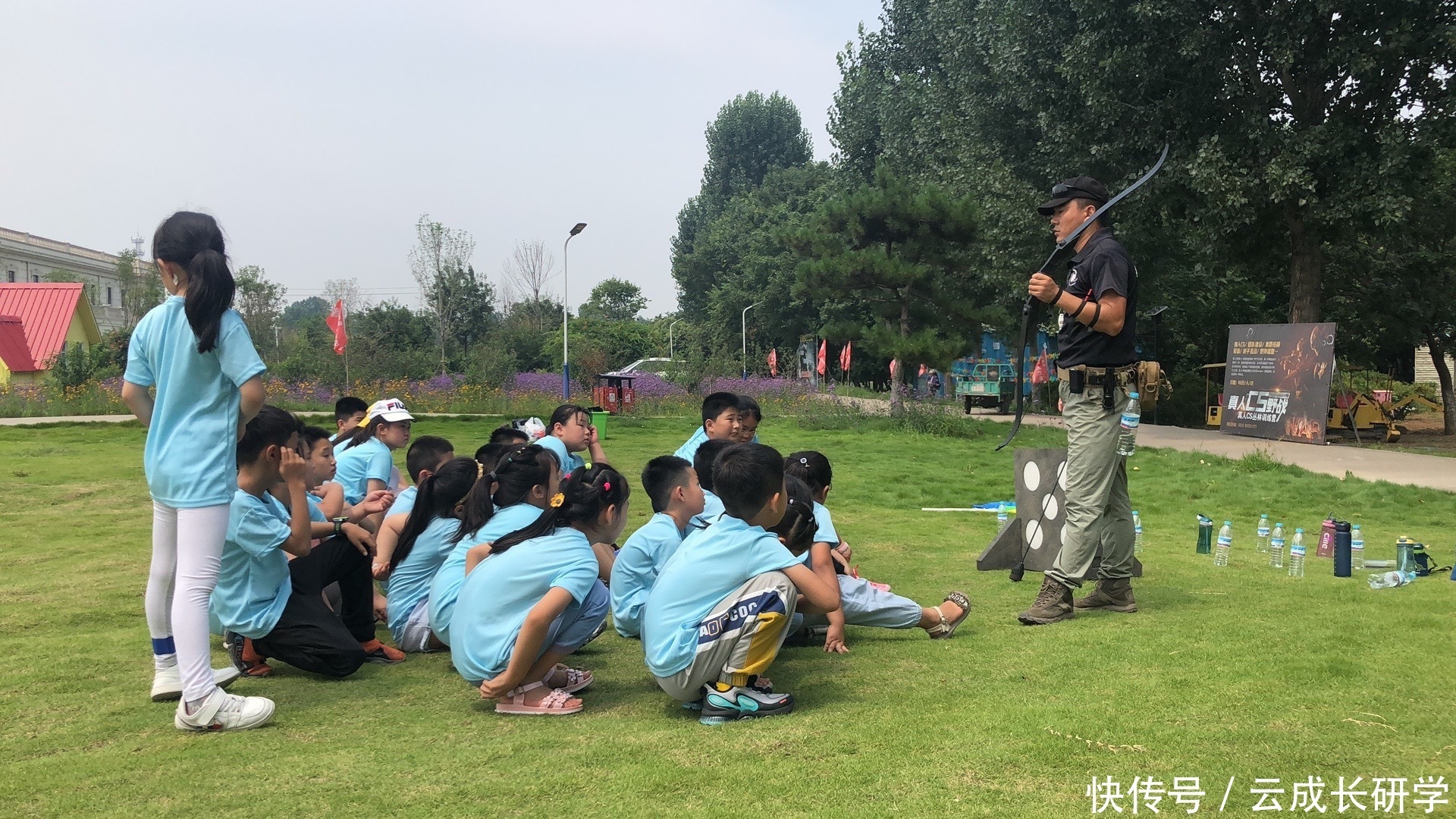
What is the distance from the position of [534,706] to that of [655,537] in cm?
105

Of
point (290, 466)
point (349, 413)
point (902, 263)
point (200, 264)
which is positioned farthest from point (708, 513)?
point (902, 263)

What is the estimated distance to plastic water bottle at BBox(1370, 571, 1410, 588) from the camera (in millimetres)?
5258

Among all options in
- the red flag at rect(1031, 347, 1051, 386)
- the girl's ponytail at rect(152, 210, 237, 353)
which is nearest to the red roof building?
the red flag at rect(1031, 347, 1051, 386)

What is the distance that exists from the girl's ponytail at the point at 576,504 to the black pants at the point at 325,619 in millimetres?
824

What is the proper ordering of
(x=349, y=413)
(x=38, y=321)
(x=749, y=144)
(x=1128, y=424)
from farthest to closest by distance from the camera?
1. (x=749, y=144)
2. (x=38, y=321)
3. (x=349, y=413)
4. (x=1128, y=424)

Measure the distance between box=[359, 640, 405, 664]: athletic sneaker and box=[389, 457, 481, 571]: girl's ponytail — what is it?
38 cm

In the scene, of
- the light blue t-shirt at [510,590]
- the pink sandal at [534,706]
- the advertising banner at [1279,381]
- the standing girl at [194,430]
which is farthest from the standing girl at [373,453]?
the advertising banner at [1279,381]

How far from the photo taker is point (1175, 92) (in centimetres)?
1759

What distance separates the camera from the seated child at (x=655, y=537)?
446cm

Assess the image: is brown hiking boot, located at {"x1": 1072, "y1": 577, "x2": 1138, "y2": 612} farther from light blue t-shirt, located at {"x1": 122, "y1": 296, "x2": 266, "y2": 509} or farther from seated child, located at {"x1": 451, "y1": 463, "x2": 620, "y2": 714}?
light blue t-shirt, located at {"x1": 122, "y1": 296, "x2": 266, "y2": 509}

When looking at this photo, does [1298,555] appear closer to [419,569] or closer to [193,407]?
[419,569]

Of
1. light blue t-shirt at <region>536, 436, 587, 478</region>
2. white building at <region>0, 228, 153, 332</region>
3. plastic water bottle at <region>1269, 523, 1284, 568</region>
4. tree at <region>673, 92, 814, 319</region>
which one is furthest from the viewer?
tree at <region>673, 92, 814, 319</region>

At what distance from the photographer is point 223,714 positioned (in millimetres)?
3389

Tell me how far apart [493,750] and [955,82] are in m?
25.0
